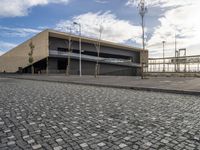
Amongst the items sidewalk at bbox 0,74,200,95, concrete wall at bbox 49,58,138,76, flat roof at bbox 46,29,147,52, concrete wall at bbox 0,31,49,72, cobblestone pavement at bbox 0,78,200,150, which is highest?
flat roof at bbox 46,29,147,52

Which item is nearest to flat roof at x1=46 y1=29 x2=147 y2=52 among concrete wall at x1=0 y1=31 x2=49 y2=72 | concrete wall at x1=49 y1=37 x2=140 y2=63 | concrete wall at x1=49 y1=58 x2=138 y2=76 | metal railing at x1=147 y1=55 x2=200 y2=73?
concrete wall at x1=49 y1=37 x2=140 y2=63

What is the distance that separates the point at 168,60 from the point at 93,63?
27.8 m

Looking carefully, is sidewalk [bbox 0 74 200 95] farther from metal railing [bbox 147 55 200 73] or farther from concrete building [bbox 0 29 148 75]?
concrete building [bbox 0 29 148 75]

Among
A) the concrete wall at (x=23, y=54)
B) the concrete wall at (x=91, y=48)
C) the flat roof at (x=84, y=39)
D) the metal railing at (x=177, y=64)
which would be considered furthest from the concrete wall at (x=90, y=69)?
the metal railing at (x=177, y=64)

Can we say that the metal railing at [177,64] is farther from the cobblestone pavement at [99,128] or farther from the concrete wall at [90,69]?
the cobblestone pavement at [99,128]

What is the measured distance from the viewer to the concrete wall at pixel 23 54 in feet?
158

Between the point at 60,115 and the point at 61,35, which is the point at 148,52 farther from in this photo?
the point at 60,115

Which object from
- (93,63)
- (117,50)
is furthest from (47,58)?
(117,50)

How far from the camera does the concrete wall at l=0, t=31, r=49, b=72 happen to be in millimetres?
48184

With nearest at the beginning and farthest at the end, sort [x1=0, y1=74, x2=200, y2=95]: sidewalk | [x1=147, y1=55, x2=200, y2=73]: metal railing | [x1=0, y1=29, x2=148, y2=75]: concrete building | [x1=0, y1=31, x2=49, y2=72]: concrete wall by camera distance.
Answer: [x1=0, y1=74, x2=200, y2=95]: sidewalk < [x1=147, y1=55, x2=200, y2=73]: metal railing < [x1=0, y1=31, x2=49, y2=72]: concrete wall < [x1=0, y1=29, x2=148, y2=75]: concrete building

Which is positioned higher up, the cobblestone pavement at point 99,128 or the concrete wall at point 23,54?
the concrete wall at point 23,54

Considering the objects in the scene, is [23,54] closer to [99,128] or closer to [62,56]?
[62,56]

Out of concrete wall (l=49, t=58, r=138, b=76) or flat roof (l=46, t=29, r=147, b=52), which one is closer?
flat roof (l=46, t=29, r=147, b=52)

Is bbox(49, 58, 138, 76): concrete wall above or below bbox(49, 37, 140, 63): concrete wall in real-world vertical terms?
below
